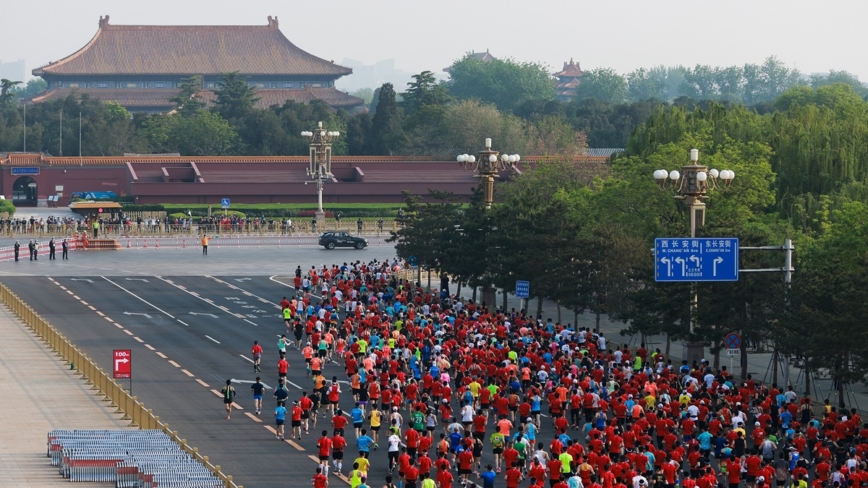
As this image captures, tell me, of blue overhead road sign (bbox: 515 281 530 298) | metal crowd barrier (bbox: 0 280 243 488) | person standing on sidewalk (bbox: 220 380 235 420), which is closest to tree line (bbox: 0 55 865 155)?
blue overhead road sign (bbox: 515 281 530 298)

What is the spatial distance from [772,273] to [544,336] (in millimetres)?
7007

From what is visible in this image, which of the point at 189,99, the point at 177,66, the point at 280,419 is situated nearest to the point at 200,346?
the point at 280,419

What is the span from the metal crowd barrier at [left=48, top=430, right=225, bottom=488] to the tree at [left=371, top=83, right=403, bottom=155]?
9656 cm

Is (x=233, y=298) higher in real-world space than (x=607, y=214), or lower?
lower

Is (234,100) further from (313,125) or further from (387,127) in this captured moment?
(387,127)

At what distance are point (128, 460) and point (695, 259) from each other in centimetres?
1887

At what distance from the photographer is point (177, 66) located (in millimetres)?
169000

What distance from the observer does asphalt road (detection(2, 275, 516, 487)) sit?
114ft

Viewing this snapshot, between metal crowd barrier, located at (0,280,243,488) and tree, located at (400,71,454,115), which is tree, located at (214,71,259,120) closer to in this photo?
tree, located at (400,71,454,115)

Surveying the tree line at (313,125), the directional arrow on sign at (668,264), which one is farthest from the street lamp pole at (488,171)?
the tree line at (313,125)

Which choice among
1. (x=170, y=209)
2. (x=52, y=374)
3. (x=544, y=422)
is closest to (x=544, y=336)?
(x=544, y=422)

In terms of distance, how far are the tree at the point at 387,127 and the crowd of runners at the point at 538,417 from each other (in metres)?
81.1

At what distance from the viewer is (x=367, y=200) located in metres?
115

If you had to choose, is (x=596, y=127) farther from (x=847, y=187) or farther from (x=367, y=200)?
(x=847, y=187)
